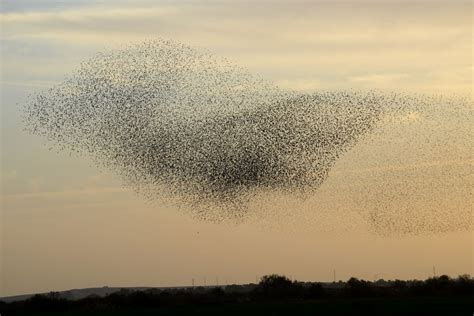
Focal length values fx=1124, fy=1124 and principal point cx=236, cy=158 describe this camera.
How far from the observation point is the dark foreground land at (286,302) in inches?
2817

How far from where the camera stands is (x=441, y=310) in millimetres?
67875

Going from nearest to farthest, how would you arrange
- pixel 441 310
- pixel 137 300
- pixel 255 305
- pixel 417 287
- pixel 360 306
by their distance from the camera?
pixel 441 310 < pixel 360 306 < pixel 255 305 < pixel 137 300 < pixel 417 287

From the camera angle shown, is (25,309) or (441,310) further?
(25,309)

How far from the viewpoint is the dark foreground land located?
235 feet

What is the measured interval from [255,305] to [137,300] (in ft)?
37.9

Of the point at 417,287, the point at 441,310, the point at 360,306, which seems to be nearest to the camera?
the point at 441,310

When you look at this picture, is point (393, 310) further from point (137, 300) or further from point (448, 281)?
point (448, 281)

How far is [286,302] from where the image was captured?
272 ft

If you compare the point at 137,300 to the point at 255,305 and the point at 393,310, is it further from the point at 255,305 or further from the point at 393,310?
the point at 393,310

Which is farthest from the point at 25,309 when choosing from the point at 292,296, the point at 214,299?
the point at 292,296

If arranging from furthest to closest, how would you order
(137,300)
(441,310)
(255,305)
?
(137,300)
(255,305)
(441,310)

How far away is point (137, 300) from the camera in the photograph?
3391 inches

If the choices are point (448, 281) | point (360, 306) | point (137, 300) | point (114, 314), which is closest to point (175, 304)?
point (137, 300)

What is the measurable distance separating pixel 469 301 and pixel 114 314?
78.9ft
